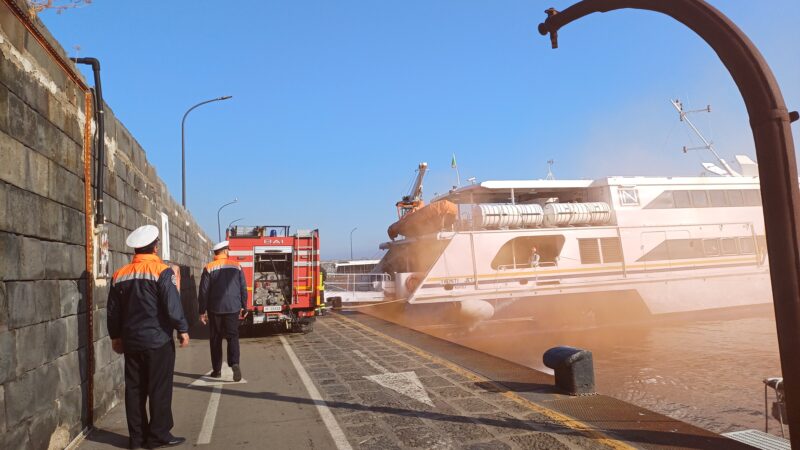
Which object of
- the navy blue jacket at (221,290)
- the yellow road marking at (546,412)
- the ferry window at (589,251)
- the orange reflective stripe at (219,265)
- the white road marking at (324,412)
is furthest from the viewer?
the ferry window at (589,251)

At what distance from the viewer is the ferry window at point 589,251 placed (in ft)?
54.0

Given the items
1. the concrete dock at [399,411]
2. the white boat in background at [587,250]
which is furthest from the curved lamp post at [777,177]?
the white boat in background at [587,250]

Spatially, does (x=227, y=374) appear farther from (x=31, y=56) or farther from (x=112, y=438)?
(x=31, y=56)

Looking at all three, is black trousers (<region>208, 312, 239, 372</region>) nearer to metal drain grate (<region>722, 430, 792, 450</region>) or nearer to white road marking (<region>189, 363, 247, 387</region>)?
white road marking (<region>189, 363, 247, 387</region>)

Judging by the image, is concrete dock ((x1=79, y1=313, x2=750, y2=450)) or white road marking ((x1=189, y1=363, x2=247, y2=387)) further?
white road marking ((x1=189, y1=363, x2=247, y2=387))

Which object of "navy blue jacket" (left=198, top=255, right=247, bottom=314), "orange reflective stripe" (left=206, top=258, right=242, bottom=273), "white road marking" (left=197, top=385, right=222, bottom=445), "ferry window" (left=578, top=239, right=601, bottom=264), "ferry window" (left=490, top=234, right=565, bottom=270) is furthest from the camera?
"ferry window" (left=578, top=239, right=601, bottom=264)

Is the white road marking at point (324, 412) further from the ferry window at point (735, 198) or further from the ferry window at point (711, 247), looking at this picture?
the ferry window at point (735, 198)

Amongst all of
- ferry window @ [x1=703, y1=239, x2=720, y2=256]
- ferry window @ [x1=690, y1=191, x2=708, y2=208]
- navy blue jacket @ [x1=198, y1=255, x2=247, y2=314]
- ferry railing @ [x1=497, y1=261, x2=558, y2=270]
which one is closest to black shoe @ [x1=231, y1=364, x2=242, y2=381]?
navy blue jacket @ [x1=198, y1=255, x2=247, y2=314]

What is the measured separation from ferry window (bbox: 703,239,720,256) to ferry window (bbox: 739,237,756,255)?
1232mm

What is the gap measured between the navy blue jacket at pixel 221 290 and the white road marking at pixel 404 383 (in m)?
2.20

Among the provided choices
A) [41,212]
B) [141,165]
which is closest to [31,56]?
[41,212]

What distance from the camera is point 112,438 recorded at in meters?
4.45

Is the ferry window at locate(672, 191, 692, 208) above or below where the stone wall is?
above

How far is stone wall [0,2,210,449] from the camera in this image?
3.23 m
